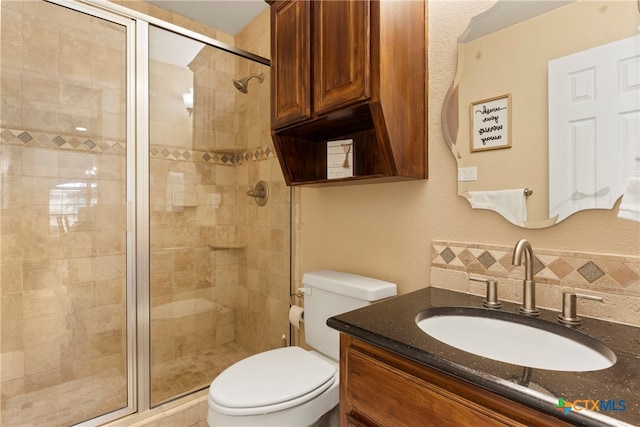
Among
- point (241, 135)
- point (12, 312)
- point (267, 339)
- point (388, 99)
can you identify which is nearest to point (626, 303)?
point (388, 99)

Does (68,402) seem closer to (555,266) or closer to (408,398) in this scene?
(408,398)

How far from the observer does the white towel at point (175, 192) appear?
187cm

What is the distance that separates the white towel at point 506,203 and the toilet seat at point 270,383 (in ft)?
2.73

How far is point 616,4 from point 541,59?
196 mm

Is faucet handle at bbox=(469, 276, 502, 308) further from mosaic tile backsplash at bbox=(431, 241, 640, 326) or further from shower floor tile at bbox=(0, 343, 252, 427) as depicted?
shower floor tile at bbox=(0, 343, 252, 427)

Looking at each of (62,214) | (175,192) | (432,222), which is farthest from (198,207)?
(432,222)

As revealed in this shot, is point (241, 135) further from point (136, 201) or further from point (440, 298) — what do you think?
point (440, 298)

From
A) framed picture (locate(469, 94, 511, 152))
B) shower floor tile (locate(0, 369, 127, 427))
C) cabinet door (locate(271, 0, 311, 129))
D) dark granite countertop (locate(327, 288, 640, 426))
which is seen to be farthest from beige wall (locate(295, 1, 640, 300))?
shower floor tile (locate(0, 369, 127, 427))

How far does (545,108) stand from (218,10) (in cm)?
216

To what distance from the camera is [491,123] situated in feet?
3.65

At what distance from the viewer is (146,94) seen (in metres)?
1.69

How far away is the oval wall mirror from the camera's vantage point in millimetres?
871

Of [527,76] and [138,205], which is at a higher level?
[527,76]

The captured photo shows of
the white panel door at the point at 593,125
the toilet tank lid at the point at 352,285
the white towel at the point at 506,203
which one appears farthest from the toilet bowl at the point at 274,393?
the white panel door at the point at 593,125
